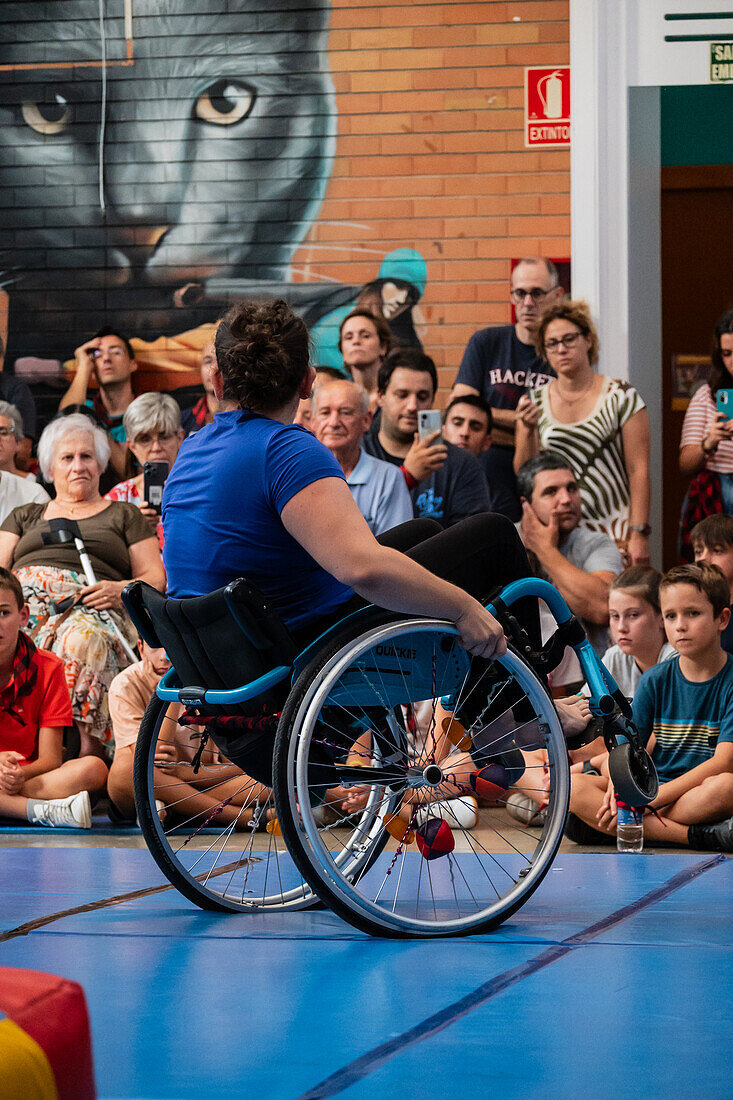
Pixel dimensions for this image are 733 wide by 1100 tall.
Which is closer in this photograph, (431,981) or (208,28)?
(431,981)

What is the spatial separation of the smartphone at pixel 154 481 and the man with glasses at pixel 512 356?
1.21 m

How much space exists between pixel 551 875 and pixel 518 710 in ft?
1.87

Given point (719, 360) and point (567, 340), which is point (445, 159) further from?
point (719, 360)

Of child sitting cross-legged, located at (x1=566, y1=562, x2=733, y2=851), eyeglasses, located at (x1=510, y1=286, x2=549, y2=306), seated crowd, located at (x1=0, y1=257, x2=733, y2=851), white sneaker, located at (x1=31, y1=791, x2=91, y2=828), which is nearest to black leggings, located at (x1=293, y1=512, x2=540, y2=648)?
seated crowd, located at (x1=0, y1=257, x2=733, y2=851)

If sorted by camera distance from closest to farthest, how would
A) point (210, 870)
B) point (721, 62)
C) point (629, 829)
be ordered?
point (210, 870)
point (629, 829)
point (721, 62)

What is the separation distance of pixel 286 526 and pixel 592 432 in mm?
2866

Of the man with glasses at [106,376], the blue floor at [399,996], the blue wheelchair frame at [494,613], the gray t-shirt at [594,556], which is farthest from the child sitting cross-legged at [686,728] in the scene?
the man with glasses at [106,376]

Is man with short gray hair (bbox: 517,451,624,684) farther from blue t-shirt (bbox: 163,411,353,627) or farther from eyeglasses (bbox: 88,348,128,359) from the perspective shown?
blue t-shirt (bbox: 163,411,353,627)

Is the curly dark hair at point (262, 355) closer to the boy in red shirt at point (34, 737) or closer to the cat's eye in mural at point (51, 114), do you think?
the boy in red shirt at point (34, 737)

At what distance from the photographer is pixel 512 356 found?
520 cm

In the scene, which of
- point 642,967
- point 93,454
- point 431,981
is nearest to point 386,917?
point 431,981

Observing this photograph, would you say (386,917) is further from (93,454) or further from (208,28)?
(208,28)

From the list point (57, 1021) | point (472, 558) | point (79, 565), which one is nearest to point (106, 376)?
point (79, 565)

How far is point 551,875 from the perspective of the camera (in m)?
2.73
